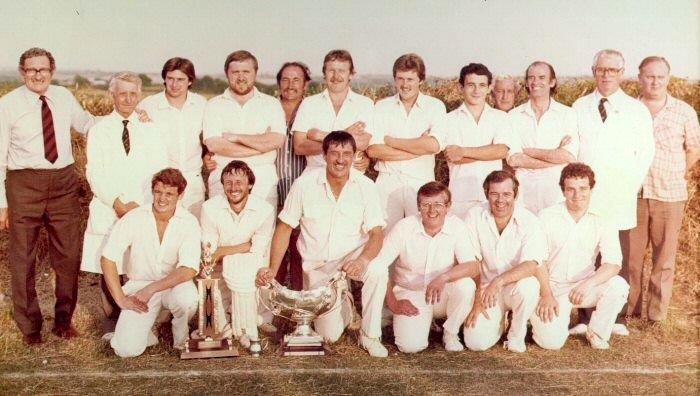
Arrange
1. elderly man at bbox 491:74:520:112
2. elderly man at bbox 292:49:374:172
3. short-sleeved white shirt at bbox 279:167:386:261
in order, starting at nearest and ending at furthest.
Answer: short-sleeved white shirt at bbox 279:167:386:261
elderly man at bbox 292:49:374:172
elderly man at bbox 491:74:520:112

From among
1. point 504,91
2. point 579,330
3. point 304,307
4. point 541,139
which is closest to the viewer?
point 304,307

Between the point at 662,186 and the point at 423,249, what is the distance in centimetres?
226

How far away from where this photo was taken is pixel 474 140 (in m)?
6.96

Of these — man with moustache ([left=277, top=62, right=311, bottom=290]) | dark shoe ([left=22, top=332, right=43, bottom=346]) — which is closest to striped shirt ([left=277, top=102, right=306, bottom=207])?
man with moustache ([left=277, top=62, right=311, bottom=290])

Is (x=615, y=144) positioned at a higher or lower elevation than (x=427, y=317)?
higher

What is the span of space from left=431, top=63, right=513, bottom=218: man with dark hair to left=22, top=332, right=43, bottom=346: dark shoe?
11.9ft

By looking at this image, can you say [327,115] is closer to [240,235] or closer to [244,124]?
[244,124]

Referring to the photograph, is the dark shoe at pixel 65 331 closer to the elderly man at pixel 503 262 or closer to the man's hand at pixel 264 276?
the man's hand at pixel 264 276

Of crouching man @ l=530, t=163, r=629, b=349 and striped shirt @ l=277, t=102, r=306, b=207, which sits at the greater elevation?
striped shirt @ l=277, t=102, r=306, b=207

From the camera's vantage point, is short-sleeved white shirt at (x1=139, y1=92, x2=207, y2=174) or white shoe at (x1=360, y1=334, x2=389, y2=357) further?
short-sleeved white shirt at (x1=139, y1=92, x2=207, y2=174)

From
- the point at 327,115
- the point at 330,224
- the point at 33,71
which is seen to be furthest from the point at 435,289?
the point at 33,71

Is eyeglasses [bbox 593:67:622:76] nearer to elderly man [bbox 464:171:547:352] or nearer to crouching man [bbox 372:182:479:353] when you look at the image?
elderly man [bbox 464:171:547:352]

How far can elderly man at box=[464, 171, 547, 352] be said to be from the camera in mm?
6359

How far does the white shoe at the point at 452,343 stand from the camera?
252 inches
